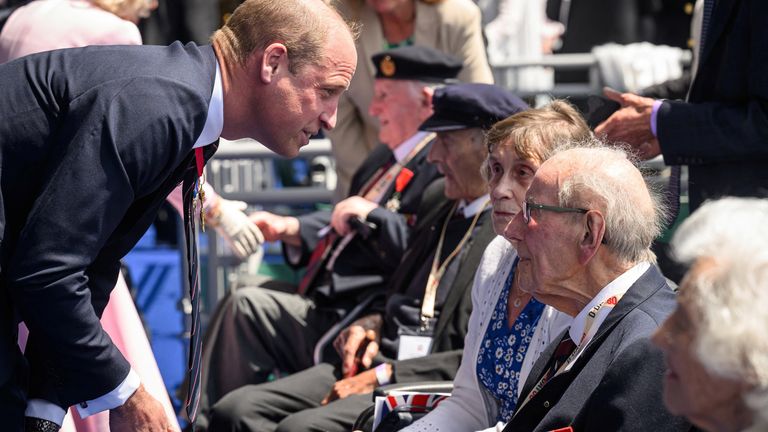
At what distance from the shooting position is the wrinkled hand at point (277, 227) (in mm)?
4859

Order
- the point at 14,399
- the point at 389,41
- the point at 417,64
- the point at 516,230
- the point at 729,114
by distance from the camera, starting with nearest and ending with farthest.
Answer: the point at 14,399 → the point at 516,230 → the point at 729,114 → the point at 417,64 → the point at 389,41

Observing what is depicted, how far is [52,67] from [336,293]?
2.36 meters

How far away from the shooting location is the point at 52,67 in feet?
7.95

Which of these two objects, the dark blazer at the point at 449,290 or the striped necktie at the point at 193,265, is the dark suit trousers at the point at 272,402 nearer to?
the dark blazer at the point at 449,290

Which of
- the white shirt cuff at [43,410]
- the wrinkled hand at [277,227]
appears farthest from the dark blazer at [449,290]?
the white shirt cuff at [43,410]

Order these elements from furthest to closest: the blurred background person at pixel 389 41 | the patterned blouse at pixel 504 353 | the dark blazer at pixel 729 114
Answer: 1. the blurred background person at pixel 389 41
2. the dark blazer at pixel 729 114
3. the patterned blouse at pixel 504 353

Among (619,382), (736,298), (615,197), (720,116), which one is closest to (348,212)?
(720,116)

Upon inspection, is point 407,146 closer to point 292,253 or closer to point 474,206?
point 292,253

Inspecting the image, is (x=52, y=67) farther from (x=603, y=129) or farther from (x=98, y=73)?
(x=603, y=129)

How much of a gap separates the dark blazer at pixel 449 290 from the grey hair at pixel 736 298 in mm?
1919

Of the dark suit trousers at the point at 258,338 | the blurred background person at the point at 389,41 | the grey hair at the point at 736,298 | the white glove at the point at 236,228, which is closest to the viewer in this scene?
the grey hair at the point at 736,298

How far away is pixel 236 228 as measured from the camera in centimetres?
428

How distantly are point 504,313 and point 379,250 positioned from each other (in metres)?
1.40

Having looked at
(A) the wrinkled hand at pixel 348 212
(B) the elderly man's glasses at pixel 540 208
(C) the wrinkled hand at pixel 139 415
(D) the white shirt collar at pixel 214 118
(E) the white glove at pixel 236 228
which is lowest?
(A) the wrinkled hand at pixel 348 212
